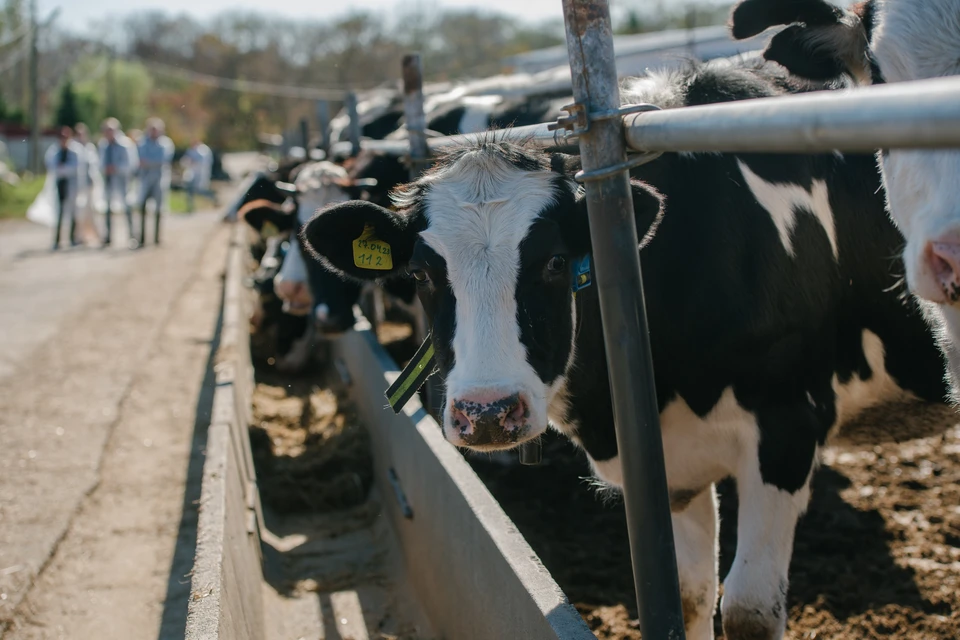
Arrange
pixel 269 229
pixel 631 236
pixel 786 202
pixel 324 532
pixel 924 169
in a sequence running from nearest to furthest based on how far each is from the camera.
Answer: pixel 631 236
pixel 924 169
pixel 786 202
pixel 324 532
pixel 269 229

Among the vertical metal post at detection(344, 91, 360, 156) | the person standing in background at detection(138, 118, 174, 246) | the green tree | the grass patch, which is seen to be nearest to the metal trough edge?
the vertical metal post at detection(344, 91, 360, 156)

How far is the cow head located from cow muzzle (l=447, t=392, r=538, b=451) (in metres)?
0.93

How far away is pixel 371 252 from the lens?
9.14 feet

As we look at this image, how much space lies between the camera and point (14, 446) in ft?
19.6

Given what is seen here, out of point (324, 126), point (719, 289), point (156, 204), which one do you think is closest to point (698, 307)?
point (719, 289)

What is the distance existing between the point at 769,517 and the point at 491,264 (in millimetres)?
1138

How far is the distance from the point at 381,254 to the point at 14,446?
14.2 feet

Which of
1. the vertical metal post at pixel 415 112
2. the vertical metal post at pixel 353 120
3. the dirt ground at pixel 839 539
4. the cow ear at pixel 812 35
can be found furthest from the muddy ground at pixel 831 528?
the vertical metal post at pixel 353 120

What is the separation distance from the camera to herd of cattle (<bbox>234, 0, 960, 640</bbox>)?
2.34 meters

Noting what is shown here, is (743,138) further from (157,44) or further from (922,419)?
(157,44)

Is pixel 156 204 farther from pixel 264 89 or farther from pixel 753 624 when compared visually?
pixel 264 89

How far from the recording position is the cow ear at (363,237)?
2.67 m

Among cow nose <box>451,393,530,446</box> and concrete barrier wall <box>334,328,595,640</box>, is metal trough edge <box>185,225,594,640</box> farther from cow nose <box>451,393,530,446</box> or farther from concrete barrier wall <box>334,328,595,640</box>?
cow nose <box>451,393,530,446</box>

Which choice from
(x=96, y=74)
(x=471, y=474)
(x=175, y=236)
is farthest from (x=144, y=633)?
(x=96, y=74)
